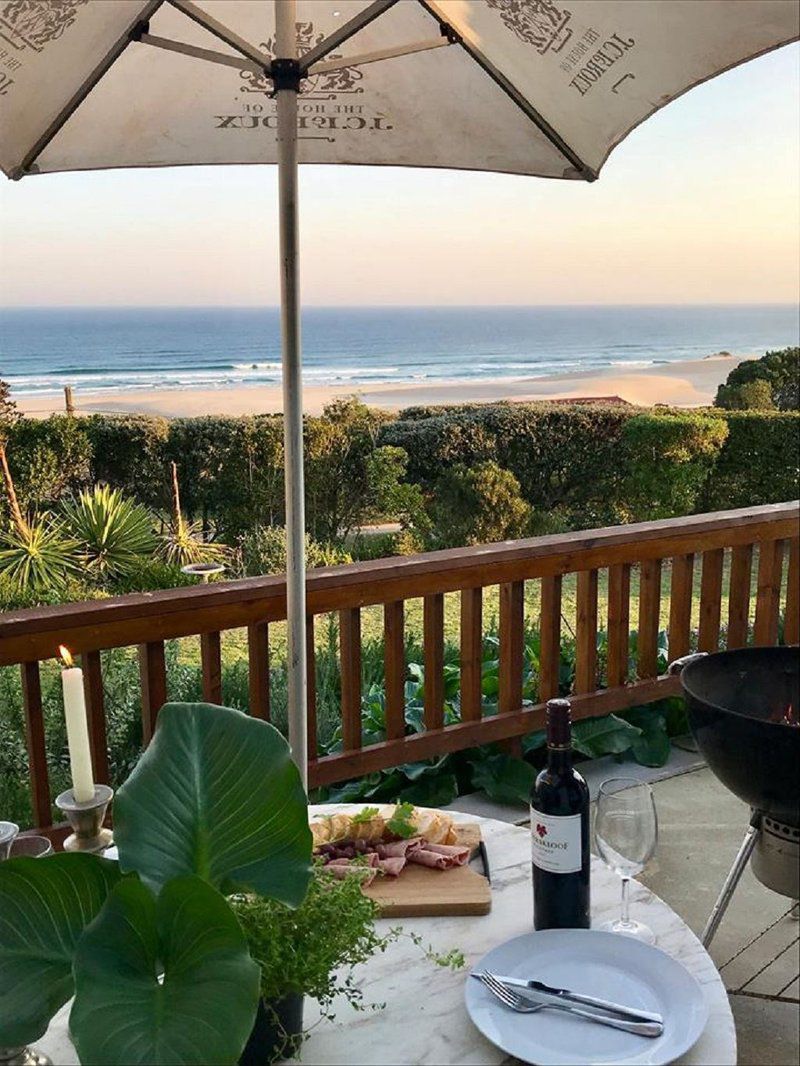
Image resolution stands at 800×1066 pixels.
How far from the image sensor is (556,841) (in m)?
1.09

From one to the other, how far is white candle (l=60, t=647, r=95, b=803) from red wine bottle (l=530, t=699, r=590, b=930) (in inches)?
19.5

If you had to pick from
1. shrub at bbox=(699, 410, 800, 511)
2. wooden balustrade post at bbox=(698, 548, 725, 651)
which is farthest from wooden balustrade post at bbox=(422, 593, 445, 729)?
shrub at bbox=(699, 410, 800, 511)

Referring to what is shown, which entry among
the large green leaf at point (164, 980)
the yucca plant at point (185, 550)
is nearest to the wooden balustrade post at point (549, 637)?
the large green leaf at point (164, 980)

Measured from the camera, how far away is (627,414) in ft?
34.6

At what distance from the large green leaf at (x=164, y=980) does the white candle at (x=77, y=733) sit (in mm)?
270

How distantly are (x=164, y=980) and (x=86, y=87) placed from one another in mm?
1421

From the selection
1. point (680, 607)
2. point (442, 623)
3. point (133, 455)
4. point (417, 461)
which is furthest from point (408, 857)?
point (417, 461)

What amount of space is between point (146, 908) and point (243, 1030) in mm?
127

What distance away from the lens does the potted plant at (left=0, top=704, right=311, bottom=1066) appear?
0.69m

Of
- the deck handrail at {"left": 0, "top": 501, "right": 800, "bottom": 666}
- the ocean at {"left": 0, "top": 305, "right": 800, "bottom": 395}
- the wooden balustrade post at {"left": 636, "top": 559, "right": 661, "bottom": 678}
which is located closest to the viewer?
the deck handrail at {"left": 0, "top": 501, "right": 800, "bottom": 666}

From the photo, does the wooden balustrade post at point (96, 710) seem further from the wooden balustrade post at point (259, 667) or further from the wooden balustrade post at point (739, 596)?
the wooden balustrade post at point (739, 596)

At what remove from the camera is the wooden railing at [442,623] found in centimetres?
221

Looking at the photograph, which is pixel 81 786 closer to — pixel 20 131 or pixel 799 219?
pixel 20 131

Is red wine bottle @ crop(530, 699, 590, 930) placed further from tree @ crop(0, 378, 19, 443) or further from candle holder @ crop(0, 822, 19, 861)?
tree @ crop(0, 378, 19, 443)
